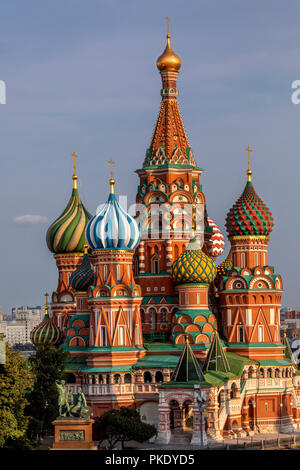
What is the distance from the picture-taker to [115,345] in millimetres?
54219

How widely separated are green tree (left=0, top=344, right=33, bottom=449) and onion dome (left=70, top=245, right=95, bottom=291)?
1160 cm

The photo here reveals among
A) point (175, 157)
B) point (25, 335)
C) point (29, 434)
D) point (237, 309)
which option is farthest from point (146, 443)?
point (25, 335)

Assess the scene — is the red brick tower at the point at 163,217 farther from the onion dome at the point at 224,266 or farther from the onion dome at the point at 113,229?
the onion dome at the point at 113,229

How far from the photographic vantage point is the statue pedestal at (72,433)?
46281 mm

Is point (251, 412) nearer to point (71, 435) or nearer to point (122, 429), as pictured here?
point (122, 429)

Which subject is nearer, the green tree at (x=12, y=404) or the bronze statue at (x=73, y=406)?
the green tree at (x=12, y=404)

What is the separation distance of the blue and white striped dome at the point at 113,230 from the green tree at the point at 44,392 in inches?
208

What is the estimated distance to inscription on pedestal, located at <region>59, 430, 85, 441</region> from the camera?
152 ft

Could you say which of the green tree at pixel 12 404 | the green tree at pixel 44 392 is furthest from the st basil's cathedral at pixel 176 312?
the green tree at pixel 12 404

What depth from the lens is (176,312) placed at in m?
56.6

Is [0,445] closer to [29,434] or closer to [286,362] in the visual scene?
[29,434]

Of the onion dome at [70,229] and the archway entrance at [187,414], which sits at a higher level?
the onion dome at [70,229]

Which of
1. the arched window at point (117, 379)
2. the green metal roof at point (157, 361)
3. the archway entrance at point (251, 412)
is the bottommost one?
the archway entrance at point (251, 412)

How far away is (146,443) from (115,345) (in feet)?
16.4
